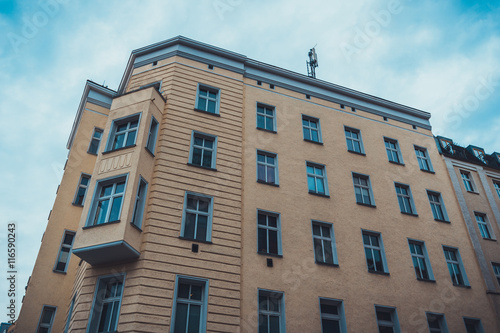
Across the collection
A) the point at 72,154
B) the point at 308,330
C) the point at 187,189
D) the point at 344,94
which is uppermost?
the point at 344,94

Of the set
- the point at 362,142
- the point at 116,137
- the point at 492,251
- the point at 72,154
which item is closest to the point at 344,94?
the point at 362,142

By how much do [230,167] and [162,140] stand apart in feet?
11.0

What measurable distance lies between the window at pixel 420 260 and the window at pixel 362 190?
2.97 meters

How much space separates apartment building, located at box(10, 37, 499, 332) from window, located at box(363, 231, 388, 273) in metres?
0.08

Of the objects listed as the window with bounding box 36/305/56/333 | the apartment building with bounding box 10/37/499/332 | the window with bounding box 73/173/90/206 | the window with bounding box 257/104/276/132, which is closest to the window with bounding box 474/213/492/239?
the apartment building with bounding box 10/37/499/332

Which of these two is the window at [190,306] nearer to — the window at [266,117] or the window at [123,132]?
the window at [123,132]

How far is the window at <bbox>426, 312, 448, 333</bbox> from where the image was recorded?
17.3 metres

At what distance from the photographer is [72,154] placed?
20.6 m

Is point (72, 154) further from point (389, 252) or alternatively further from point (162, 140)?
point (389, 252)

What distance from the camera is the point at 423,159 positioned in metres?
24.2

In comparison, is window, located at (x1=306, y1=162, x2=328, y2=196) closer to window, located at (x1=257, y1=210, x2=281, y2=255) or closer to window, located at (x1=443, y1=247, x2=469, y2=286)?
window, located at (x1=257, y1=210, x2=281, y2=255)

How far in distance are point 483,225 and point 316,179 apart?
12.0 metres

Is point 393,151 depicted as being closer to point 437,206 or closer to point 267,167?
point 437,206

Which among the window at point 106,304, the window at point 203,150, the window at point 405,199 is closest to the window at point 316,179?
the window at point 405,199
